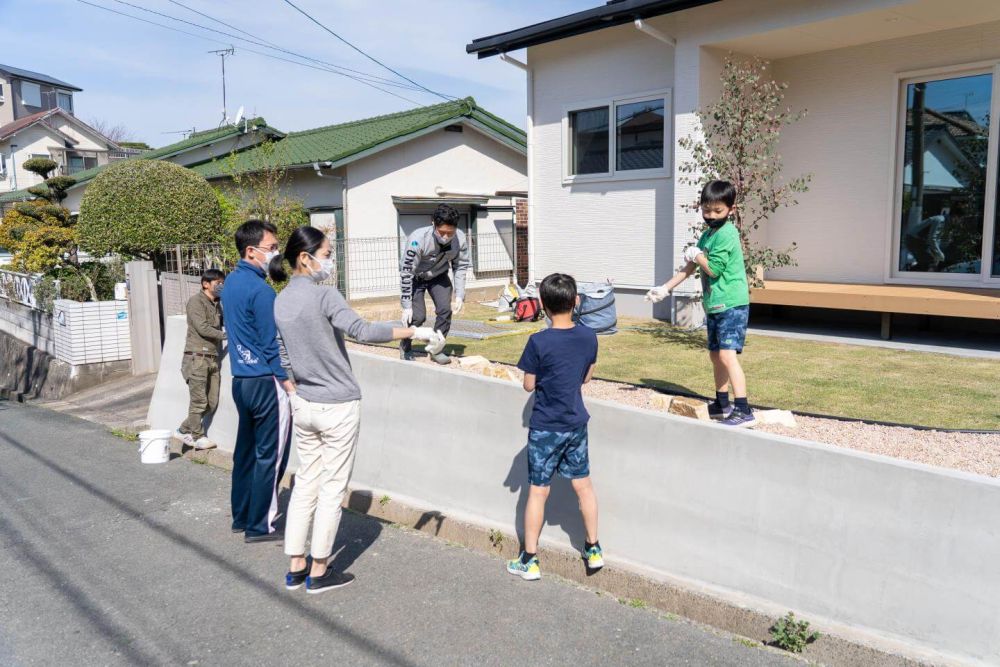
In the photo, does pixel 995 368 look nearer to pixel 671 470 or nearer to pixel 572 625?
pixel 671 470

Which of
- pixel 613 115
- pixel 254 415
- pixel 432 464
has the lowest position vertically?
pixel 432 464

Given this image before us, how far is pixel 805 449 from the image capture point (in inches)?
153

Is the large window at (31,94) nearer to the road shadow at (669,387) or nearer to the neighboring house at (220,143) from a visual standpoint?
the neighboring house at (220,143)

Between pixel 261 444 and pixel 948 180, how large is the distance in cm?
882

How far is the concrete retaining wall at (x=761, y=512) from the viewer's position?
347 cm

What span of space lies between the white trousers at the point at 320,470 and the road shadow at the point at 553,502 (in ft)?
3.75

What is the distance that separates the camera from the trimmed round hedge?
1340cm

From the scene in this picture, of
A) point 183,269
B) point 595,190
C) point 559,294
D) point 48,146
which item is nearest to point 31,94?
point 48,146

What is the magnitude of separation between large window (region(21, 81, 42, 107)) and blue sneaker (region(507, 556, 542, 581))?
5721 centimetres

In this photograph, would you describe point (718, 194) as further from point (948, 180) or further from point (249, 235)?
point (948, 180)

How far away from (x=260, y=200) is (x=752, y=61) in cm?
976

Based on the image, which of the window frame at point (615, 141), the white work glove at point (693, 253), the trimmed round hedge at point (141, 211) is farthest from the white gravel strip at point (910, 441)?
the trimmed round hedge at point (141, 211)

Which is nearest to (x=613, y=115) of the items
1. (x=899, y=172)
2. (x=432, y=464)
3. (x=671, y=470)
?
(x=899, y=172)

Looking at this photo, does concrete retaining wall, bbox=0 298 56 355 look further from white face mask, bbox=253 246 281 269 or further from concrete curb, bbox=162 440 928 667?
concrete curb, bbox=162 440 928 667
